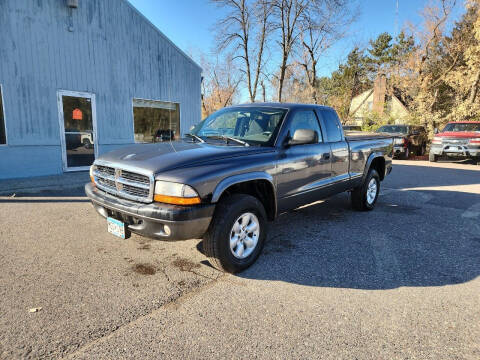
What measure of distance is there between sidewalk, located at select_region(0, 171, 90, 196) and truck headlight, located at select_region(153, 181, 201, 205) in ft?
19.1

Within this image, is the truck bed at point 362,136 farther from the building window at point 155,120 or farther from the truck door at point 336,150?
the building window at point 155,120

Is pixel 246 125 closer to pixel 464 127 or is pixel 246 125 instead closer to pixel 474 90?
pixel 464 127

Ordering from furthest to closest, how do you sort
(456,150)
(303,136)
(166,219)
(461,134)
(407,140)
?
1. (407,140)
2. (456,150)
3. (461,134)
4. (303,136)
5. (166,219)

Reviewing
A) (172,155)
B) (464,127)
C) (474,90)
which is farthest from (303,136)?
(474,90)

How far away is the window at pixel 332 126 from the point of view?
15.4ft

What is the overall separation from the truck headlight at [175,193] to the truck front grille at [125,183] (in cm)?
10

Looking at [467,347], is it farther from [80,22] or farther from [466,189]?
[80,22]

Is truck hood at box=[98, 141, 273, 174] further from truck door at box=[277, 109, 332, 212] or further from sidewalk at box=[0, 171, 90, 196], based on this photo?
sidewalk at box=[0, 171, 90, 196]

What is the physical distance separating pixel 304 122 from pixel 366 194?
2285mm

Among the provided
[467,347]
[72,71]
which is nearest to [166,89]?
[72,71]

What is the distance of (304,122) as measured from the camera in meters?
4.30

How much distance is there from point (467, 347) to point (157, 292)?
2518mm

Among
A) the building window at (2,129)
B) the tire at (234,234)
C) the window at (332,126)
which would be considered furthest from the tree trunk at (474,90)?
the building window at (2,129)

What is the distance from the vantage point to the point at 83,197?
21.8 ft
